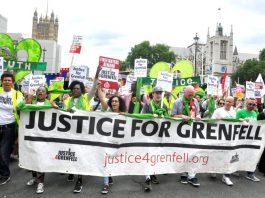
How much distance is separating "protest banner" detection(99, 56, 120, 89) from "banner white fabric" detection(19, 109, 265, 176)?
4.25 feet

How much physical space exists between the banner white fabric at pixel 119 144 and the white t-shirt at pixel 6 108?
31 centimetres

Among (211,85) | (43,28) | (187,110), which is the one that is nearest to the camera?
(187,110)

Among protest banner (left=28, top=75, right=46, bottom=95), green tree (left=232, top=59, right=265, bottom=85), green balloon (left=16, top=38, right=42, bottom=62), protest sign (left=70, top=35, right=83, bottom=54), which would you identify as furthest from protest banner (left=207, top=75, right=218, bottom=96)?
green tree (left=232, top=59, right=265, bottom=85)

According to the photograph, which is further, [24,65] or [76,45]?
[76,45]

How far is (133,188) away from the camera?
17.0 feet

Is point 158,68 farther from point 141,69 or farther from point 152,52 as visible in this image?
point 152,52

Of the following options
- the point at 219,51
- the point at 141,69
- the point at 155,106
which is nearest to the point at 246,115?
the point at 155,106

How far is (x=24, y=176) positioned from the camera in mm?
5660

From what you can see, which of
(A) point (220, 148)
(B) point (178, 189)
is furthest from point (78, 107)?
(A) point (220, 148)

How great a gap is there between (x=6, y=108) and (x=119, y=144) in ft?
6.54

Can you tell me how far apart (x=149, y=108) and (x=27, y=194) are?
2.53m

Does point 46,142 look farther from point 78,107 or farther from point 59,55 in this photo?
point 59,55

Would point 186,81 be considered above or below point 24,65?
below

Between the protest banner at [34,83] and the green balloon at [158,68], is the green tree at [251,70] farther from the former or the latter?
the protest banner at [34,83]
